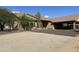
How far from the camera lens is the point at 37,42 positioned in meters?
4.73

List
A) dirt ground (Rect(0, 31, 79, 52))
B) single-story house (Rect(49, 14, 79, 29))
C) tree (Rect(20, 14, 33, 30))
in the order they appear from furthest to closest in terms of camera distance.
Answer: tree (Rect(20, 14, 33, 30)) < single-story house (Rect(49, 14, 79, 29)) < dirt ground (Rect(0, 31, 79, 52))

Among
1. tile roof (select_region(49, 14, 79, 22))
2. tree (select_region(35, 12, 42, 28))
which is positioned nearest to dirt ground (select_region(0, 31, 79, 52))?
tree (select_region(35, 12, 42, 28))

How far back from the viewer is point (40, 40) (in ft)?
15.6

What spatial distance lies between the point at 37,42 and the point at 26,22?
1.73ft

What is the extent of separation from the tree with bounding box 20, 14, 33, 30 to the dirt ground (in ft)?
0.54

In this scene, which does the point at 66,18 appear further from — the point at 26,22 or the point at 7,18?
the point at 7,18

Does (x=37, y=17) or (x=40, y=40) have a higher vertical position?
(x=37, y=17)

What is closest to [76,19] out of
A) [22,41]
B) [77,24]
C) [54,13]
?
[77,24]

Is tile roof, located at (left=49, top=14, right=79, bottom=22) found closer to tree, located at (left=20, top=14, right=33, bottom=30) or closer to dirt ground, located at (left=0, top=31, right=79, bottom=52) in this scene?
dirt ground, located at (left=0, top=31, right=79, bottom=52)

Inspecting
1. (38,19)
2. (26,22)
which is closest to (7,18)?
(26,22)

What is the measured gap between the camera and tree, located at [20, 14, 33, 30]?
4838 millimetres

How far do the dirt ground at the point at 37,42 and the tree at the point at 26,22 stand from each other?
17 centimetres
